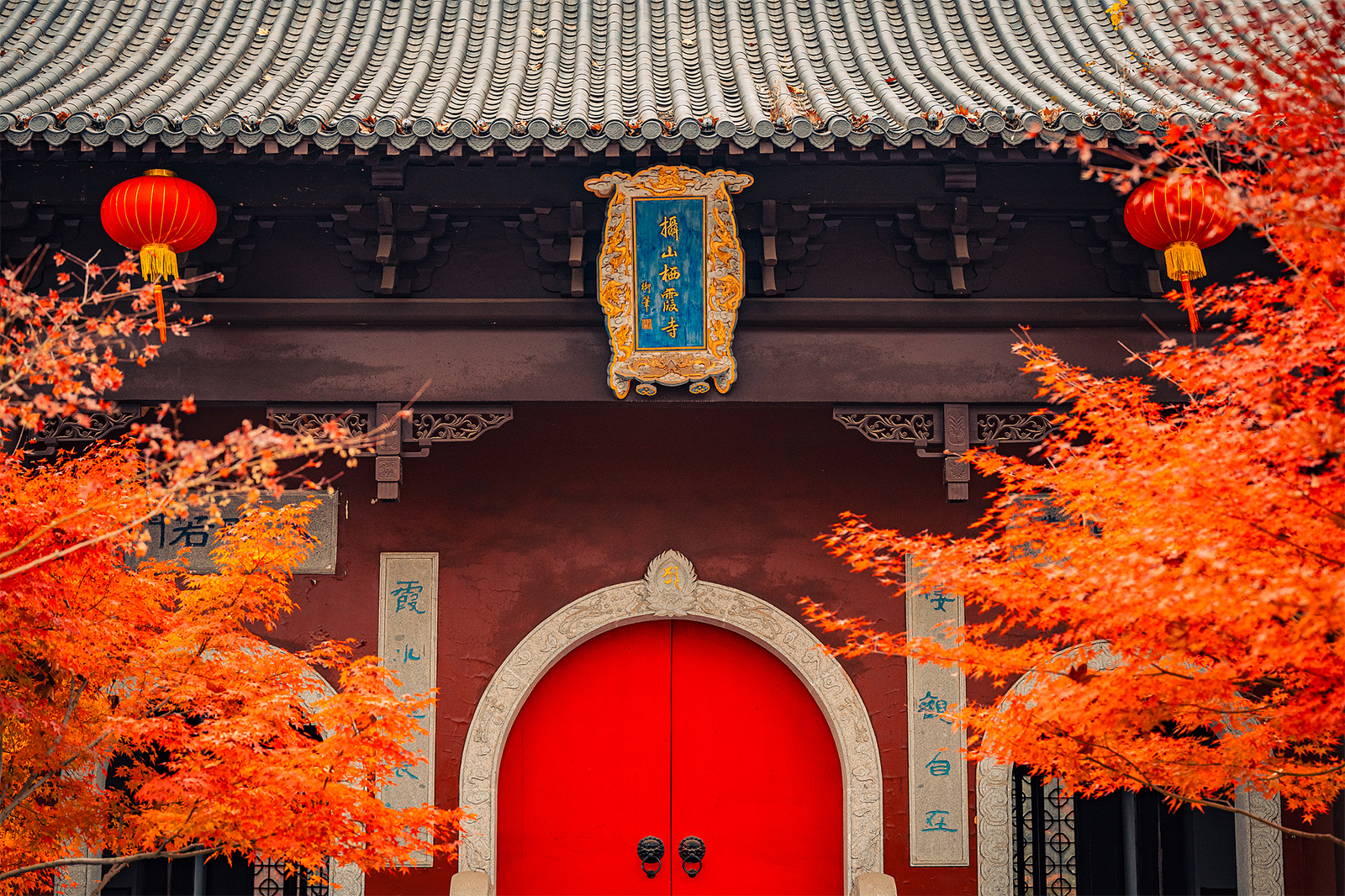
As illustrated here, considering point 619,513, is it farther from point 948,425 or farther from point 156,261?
point 156,261

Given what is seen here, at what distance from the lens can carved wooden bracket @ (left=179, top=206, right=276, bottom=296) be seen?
18.1 feet

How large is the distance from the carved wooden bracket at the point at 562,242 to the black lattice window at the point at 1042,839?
390 cm

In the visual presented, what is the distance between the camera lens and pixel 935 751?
6.37 metres

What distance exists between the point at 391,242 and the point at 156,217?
3.52ft

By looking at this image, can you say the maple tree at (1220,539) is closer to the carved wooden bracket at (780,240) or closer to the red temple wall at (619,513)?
the carved wooden bracket at (780,240)

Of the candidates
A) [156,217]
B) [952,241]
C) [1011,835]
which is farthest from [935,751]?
[156,217]

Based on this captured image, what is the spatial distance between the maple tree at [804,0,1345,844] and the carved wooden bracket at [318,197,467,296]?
8.85ft

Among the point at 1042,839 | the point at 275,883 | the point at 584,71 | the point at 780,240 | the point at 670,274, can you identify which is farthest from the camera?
the point at 1042,839

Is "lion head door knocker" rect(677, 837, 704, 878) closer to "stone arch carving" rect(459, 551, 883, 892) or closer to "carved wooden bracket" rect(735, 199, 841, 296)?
"stone arch carving" rect(459, 551, 883, 892)

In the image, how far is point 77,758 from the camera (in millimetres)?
4352

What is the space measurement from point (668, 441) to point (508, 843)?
256 centimetres

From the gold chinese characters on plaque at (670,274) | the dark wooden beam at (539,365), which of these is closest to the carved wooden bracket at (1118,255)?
the dark wooden beam at (539,365)

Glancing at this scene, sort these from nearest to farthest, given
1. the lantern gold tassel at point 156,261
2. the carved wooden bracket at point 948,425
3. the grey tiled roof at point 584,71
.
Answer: the grey tiled roof at point 584,71
the lantern gold tassel at point 156,261
the carved wooden bracket at point 948,425

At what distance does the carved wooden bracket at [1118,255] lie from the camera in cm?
555
